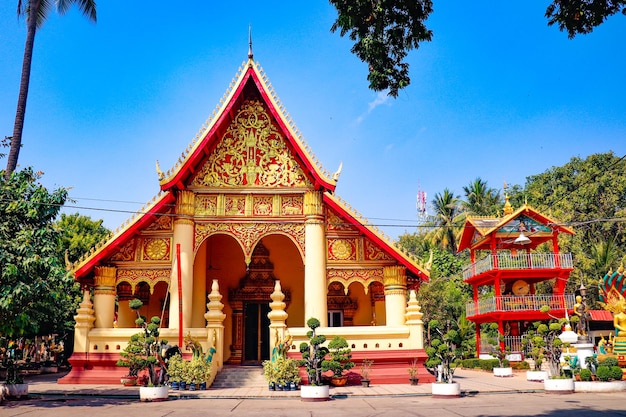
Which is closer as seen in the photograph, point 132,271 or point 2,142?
point 2,142

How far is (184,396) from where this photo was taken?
13453 mm

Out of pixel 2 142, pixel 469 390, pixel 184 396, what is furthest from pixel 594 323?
pixel 2 142

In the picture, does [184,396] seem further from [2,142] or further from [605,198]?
A: [605,198]

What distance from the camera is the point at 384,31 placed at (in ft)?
24.0

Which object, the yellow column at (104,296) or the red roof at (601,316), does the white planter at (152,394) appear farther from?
the red roof at (601,316)

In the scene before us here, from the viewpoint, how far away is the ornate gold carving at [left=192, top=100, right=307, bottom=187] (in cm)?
1802

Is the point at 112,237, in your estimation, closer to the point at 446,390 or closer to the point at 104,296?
the point at 104,296

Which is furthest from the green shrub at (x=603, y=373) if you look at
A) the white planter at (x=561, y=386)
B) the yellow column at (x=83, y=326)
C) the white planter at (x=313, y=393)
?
the yellow column at (x=83, y=326)

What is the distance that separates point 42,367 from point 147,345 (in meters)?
15.9

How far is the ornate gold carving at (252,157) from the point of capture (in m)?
18.0

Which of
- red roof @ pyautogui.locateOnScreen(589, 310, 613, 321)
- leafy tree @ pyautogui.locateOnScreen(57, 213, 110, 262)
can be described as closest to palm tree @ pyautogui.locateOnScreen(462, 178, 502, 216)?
red roof @ pyautogui.locateOnScreen(589, 310, 613, 321)

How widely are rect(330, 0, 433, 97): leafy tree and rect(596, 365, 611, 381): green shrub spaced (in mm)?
10738

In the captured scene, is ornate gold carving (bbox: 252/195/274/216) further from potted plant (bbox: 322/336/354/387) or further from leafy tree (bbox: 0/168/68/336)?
leafy tree (bbox: 0/168/68/336)

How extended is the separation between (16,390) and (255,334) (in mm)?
8733
